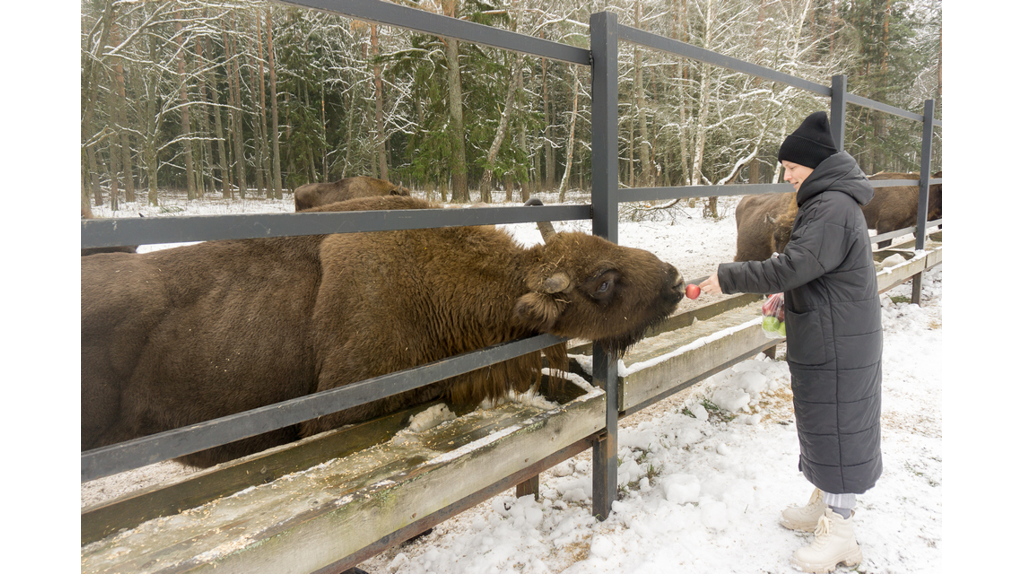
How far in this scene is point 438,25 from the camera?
229 cm

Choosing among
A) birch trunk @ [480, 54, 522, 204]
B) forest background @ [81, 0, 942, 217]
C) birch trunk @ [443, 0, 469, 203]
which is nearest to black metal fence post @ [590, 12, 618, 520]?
forest background @ [81, 0, 942, 217]

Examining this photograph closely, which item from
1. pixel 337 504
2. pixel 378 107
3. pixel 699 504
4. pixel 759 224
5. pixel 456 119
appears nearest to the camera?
pixel 337 504

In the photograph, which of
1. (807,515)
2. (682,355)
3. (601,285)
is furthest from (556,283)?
(807,515)

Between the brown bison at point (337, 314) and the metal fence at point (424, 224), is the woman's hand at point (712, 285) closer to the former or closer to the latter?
the brown bison at point (337, 314)

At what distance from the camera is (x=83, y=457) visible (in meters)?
1.46

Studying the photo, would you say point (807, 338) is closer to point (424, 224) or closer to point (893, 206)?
point (424, 224)

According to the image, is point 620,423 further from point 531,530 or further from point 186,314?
point 186,314

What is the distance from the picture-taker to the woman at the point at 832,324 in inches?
103

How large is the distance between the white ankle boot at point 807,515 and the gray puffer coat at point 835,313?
0.30 m

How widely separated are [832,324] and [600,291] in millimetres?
1247

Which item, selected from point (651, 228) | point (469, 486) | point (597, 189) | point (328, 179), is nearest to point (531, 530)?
point (469, 486)

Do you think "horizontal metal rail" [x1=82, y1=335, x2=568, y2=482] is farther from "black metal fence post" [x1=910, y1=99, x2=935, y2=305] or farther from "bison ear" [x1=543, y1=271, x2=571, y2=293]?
"black metal fence post" [x1=910, y1=99, x2=935, y2=305]

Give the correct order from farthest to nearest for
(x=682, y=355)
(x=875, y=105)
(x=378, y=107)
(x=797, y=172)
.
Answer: (x=378, y=107) → (x=875, y=105) → (x=682, y=355) → (x=797, y=172)

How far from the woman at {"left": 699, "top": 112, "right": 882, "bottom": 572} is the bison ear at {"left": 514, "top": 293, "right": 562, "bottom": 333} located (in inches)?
34.3
